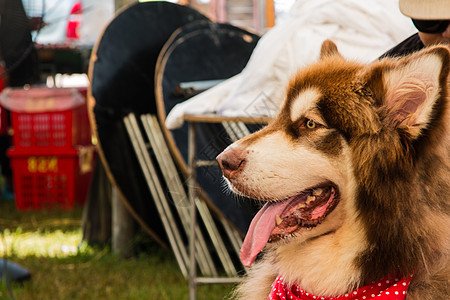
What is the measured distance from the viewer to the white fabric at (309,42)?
3045 mm

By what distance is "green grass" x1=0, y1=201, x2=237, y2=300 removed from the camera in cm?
370

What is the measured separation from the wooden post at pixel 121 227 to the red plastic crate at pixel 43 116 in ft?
5.65

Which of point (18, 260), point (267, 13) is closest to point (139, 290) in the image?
point (18, 260)

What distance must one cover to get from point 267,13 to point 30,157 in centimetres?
622

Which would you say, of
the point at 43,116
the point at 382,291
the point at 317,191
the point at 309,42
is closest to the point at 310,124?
the point at 317,191

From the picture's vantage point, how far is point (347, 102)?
164 cm

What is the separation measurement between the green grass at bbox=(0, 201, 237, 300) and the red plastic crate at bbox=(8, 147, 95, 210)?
619mm

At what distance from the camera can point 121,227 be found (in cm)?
449

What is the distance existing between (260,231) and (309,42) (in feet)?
5.15

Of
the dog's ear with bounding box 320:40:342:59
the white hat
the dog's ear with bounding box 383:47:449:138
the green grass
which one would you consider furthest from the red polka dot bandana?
the green grass

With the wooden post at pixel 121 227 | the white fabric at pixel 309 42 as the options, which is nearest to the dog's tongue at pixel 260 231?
the white fabric at pixel 309 42

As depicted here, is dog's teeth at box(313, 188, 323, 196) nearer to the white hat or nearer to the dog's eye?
the dog's eye

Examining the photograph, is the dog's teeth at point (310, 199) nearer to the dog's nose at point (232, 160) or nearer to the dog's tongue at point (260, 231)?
the dog's tongue at point (260, 231)

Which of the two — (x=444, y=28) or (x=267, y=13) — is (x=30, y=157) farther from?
(x=267, y=13)
